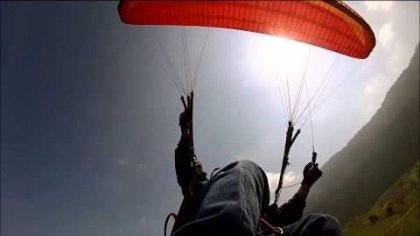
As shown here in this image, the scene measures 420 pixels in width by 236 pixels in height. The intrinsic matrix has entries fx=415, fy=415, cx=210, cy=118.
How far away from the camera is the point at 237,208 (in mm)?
4023

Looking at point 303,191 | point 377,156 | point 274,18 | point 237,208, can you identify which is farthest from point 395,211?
point 237,208

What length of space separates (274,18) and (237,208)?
12.7 ft

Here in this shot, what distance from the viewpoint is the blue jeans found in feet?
12.8

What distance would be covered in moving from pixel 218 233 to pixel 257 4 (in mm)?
4121

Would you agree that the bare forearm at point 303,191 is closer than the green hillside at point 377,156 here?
Yes

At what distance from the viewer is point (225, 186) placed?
441 cm

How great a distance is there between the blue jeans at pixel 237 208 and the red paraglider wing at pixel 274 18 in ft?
8.69

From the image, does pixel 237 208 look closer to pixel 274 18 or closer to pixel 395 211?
pixel 274 18

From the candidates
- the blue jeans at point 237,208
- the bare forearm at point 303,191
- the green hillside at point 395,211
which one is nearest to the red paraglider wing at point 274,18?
the blue jeans at point 237,208

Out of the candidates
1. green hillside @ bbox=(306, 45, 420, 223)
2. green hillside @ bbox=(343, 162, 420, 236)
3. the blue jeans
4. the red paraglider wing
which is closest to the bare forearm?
the red paraglider wing

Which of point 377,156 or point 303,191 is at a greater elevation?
point 303,191

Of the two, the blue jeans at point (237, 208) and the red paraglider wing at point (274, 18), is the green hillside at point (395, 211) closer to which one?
the red paraglider wing at point (274, 18)

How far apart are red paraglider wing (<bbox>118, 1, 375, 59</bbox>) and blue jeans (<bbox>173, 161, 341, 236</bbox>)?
2.65 meters

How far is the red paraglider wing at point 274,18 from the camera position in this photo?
6.59 m
